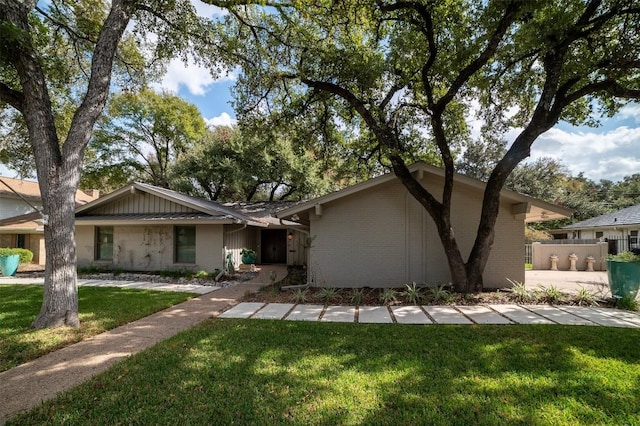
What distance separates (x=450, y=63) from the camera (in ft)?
26.9

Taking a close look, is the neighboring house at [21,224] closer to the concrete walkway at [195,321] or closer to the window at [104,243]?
the window at [104,243]

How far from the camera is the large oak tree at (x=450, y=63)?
691cm

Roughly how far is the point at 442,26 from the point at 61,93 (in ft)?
37.0

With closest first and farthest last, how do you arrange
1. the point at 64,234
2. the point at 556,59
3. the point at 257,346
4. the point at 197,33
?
the point at 257,346
the point at 64,234
the point at 556,59
the point at 197,33

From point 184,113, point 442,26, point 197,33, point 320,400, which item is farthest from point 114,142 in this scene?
point 320,400

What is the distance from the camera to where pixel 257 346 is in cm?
446

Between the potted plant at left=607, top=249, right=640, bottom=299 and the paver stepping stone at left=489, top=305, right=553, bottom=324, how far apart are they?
2821 mm

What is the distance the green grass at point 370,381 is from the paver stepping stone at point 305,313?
106cm

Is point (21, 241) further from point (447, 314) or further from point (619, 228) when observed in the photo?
point (619, 228)

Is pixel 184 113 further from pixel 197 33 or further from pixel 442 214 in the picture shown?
pixel 442 214

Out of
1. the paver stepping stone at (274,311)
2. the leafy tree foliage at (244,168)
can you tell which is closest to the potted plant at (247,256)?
the leafy tree foliage at (244,168)

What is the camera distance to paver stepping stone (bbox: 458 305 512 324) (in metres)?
5.67

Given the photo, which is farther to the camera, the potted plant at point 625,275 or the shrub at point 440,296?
the shrub at point 440,296

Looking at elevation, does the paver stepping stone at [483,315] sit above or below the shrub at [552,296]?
below
